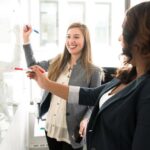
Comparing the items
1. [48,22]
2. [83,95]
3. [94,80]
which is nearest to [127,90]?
[83,95]

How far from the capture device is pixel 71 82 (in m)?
1.83

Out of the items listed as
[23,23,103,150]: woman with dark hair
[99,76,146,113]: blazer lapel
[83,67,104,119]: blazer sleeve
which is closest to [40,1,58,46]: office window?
[23,23,103,150]: woman with dark hair

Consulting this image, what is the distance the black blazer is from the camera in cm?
81

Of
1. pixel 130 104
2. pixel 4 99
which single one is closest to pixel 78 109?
pixel 4 99

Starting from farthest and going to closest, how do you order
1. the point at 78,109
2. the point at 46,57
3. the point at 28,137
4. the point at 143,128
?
the point at 46,57 < the point at 28,137 < the point at 78,109 < the point at 143,128

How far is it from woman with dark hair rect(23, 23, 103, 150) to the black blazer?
2.30ft

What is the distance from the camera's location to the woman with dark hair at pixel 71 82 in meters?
1.79

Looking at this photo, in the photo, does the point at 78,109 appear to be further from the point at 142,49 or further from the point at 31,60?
the point at 142,49

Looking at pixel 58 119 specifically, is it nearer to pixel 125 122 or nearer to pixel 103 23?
pixel 125 122

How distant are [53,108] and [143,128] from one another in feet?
3.66

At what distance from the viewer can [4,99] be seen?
1.15 m

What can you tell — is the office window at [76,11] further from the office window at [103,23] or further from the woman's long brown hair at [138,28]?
the woman's long brown hair at [138,28]

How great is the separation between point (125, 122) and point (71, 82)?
96 centimetres

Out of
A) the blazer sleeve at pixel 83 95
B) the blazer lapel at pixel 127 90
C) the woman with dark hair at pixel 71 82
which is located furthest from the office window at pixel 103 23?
the blazer lapel at pixel 127 90
